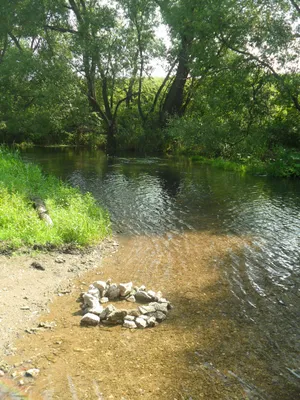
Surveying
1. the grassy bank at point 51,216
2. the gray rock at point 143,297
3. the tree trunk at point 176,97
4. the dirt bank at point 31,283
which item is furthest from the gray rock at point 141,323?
the tree trunk at point 176,97

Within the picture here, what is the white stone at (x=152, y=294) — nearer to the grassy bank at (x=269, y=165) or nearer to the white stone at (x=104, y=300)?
the white stone at (x=104, y=300)

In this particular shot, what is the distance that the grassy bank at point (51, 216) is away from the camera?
859 cm

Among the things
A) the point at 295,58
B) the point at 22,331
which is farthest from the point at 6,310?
the point at 295,58

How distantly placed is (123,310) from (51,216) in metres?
4.80

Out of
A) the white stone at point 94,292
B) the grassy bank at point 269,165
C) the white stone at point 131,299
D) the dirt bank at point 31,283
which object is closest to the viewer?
→ the dirt bank at point 31,283

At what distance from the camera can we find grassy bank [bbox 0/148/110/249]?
8.59 m

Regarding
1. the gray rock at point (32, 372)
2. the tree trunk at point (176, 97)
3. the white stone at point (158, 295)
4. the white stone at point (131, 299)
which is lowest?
the gray rock at point (32, 372)

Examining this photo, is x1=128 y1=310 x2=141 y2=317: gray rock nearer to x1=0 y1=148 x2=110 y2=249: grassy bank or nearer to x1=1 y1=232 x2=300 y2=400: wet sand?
x1=1 y1=232 x2=300 y2=400: wet sand

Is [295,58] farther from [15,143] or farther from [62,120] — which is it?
[15,143]

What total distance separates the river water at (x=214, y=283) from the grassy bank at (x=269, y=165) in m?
4.71

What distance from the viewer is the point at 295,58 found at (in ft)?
66.6

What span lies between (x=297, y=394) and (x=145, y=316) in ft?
7.87

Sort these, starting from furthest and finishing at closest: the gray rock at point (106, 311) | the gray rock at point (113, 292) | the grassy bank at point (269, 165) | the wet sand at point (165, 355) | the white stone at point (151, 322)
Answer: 1. the grassy bank at point (269, 165)
2. the gray rock at point (113, 292)
3. the gray rock at point (106, 311)
4. the white stone at point (151, 322)
5. the wet sand at point (165, 355)

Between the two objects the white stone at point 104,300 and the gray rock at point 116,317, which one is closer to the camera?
the gray rock at point 116,317
